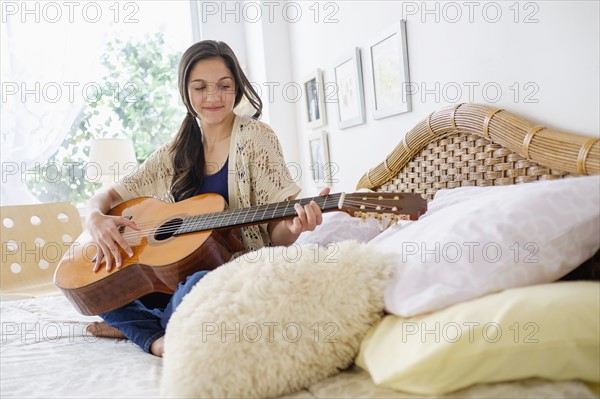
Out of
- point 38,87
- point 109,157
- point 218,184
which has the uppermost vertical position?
point 38,87

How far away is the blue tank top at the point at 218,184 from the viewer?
1.71m

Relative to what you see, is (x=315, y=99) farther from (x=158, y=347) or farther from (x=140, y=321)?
(x=158, y=347)

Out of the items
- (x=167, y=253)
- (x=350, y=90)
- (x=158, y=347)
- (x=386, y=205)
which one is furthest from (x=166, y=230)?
(x=350, y=90)

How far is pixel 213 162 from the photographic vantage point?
1765 mm

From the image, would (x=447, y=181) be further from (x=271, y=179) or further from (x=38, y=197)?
(x=38, y=197)

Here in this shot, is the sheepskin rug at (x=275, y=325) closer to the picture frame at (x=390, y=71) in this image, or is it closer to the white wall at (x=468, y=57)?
the white wall at (x=468, y=57)

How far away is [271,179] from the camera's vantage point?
165 centimetres

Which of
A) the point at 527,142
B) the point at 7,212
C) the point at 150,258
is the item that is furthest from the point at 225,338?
the point at 7,212

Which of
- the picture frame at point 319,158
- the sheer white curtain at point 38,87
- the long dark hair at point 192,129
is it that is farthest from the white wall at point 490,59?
the sheer white curtain at point 38,87

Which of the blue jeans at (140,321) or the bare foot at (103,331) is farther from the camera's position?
the bare foot at (103,331)

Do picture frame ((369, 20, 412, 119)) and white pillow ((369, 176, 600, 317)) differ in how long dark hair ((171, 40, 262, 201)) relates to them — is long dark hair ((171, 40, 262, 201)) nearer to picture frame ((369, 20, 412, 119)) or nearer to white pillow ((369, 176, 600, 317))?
picture frame ((369, 20, 412, 119))

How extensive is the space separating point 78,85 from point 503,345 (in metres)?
3.40

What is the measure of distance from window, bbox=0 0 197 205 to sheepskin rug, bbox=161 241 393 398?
2.58 meters

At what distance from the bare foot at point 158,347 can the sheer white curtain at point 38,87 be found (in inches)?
98.0
